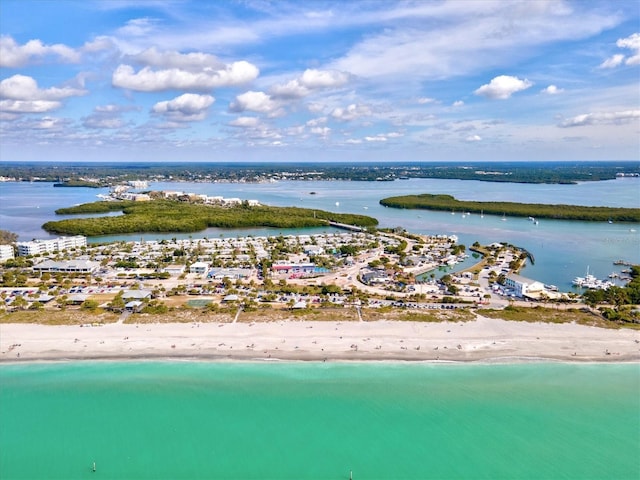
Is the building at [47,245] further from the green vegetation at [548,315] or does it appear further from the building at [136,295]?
the green vegetation at [548,315]

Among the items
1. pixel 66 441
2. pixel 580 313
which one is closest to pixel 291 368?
pixel 66 441

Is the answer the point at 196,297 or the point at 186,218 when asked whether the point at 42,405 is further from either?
the point at 186,218

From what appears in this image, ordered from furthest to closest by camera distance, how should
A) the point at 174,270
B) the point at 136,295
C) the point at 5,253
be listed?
the point at 5,253
the point at 174,270
the point at 136,295

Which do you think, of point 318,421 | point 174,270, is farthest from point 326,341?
point 174,270

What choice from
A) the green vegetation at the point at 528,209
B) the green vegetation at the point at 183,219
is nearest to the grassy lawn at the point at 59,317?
the green vegetation at the point at 183,219

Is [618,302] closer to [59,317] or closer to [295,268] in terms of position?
[295,268]

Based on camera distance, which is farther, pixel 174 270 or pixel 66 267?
pixel 66 267
